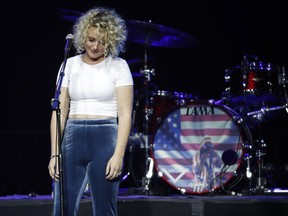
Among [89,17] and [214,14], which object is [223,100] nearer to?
[214,14]

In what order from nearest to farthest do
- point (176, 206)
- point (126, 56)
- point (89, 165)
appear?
point (89, 165), point (176, 206), point (126, 56)

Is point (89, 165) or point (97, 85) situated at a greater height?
point (97, 85)

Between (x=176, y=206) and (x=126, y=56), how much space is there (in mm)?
2781

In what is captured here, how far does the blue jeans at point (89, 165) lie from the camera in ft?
9.39

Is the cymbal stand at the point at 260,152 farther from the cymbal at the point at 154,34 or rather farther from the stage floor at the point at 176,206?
the cymbal at the point at 154,34

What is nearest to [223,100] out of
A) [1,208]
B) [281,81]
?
[281,81]

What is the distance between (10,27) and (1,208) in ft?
9.39

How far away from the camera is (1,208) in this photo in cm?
469

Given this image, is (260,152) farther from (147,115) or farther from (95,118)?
(95,118)

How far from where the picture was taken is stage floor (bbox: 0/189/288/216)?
15.4 feet

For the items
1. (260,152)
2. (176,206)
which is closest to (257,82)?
(260,152)

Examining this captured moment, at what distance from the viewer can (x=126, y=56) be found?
7070 millimetres

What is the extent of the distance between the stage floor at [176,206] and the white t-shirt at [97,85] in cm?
195

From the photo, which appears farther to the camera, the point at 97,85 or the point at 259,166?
the point at 259,166
